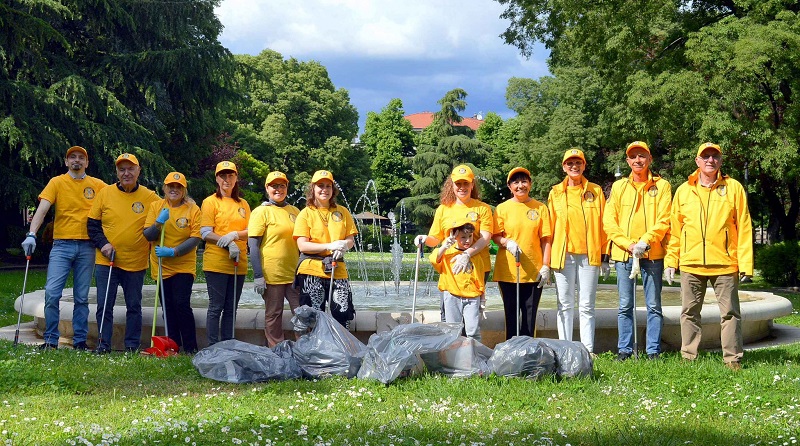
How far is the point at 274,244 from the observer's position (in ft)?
23.0

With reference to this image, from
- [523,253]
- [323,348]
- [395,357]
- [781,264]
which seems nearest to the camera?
[395,357]

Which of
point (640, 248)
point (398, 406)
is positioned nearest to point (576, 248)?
point (640, 248)

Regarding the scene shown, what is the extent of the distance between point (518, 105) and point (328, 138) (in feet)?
35.2

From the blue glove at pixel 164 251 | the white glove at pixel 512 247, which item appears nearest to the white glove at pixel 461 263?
the white glove at pixel 512 247

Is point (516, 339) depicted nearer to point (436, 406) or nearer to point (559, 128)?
point (436, 406)

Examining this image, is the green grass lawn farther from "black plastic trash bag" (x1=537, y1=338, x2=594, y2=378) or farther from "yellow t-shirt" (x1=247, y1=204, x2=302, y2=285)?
"yellow t-shirt" (x1=247, y1=204, x2=302, y2=285)

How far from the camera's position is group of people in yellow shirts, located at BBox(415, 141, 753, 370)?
657 centimetres

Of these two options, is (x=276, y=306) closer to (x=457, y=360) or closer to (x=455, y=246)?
(x=455, y=246)

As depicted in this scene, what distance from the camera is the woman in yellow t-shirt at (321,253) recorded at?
22.5 ft

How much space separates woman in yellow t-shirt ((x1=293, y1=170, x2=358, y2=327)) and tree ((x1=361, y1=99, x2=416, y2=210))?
46811 millimetres

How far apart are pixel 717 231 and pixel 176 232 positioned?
4533 mm

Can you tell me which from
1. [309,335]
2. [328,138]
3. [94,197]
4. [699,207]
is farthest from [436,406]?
[328,138]

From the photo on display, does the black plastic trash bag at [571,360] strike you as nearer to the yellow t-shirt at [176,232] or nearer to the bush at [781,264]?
the yellow t-shirt at [176,232]

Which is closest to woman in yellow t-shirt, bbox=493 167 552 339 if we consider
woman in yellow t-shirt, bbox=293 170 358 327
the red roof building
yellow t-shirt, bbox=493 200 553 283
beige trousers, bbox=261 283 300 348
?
yellow t-shirt, bbox=493 200 553 283
